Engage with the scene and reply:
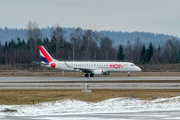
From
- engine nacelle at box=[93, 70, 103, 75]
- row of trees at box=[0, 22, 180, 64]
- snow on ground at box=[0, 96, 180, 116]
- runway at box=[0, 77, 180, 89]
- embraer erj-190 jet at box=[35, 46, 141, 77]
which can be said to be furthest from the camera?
row of trees at box=[0, 22, 180, 64]

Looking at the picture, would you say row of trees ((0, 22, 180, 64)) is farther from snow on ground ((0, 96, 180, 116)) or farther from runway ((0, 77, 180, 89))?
snow on ground ((0, 96, 180, 116))

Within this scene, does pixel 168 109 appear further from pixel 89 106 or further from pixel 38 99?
pixel 38 99

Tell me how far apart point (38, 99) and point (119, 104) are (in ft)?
25.5

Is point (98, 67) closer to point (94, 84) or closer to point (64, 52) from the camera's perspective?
point (94, 84)

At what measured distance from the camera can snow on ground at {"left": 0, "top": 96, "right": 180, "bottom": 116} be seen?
20.3m

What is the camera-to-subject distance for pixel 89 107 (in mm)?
22031

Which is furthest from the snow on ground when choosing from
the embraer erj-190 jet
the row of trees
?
the row of trees

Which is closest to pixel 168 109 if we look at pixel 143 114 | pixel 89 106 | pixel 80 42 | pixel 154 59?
pixel 143 114

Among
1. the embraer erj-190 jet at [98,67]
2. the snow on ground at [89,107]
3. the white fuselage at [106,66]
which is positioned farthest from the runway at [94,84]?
the snow on ground at [89,107]

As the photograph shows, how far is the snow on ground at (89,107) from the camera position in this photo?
20.3 metres

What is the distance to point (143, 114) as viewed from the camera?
18938 millimetres

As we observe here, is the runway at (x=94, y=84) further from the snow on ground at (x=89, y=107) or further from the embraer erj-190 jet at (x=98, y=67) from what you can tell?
the snow on ground at (x=89, y=107)

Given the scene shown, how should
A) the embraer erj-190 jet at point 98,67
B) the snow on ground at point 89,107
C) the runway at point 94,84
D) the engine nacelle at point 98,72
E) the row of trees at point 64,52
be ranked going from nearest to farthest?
the snow on ground at point 89,107, the runway at point 94,84, the engine nacelle at point 98,72, the embraer erj-190 jet at point 98,67, the row of trees at point 64,52

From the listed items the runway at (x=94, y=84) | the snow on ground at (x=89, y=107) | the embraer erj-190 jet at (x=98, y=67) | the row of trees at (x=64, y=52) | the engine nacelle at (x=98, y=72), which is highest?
the row of trees at (x=64, y=52)
